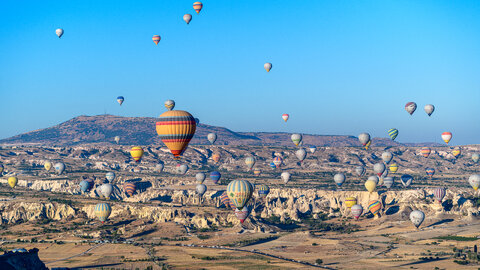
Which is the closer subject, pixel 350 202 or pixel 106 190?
pixel 350 202

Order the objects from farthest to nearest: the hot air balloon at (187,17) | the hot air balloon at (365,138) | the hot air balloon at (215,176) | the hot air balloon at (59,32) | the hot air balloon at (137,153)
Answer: the hot air balloon at (365,138)
the hot air balloon at (215,176)
the hot air balloon at (59,32)
the hot air balloon at (137,153)
the hot air balloon at (187,17)

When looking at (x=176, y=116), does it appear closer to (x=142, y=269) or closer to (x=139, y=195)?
(x=142, y=269)

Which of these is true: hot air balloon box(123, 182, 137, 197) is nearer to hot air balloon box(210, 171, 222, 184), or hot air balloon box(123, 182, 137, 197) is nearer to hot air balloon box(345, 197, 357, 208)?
hot air balloon box(210, 171, 222, 184)

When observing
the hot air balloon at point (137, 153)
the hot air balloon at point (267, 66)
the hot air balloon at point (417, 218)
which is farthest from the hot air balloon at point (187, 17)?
the hot air balloon at point (417, 218)

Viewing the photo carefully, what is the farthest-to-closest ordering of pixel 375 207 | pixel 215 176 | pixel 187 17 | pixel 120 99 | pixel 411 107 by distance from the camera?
pixel 120 99 → pixel 215 176 → pixel 411 107 → pixel 187 17 → pixel 375 207

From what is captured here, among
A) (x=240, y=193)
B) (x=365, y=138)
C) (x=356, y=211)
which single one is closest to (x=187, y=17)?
(x=240, y=193)

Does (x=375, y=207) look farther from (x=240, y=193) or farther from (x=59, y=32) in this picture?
(x=59, y=32)

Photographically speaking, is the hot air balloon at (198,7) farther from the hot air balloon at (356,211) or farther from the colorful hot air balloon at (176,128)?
the hot air balloon at (356,211)

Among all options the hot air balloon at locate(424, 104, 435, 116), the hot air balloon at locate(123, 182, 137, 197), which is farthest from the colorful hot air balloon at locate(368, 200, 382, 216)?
the hot air balloon at locate(123, 182, 137, 197)
